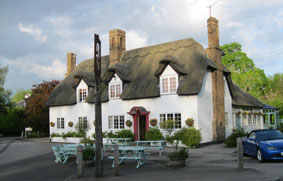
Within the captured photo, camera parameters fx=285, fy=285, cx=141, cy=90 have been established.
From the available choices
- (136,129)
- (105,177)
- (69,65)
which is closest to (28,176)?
(105,177)

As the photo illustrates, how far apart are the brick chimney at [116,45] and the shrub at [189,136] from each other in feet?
36.8

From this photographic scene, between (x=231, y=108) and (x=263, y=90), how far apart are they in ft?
101

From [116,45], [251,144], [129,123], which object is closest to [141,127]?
[129,123]

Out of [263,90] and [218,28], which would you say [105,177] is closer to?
[218,28]

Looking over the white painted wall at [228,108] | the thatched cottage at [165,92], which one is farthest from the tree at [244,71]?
the white painted wall at [228,108]

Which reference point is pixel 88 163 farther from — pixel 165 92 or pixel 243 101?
pixel 243 101

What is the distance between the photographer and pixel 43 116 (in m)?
35.5

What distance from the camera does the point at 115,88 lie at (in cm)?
2570

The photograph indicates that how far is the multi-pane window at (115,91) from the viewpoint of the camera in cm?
2545

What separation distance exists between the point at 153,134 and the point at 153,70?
225 inches

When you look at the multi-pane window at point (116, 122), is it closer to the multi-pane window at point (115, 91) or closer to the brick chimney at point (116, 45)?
the multi-pane window at point (115, 91)

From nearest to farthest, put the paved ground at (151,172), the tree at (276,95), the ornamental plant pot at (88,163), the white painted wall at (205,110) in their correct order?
1. the paved ground at (151,172)
2. the ornamental plant pot at (88,163)
3. the white painted wall at (205,110)
4. the tree at (276,95)

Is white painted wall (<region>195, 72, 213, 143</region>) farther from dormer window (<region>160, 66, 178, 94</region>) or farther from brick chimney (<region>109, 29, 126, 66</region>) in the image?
brick chimney (<region>109, 29, 126, 66</region>)

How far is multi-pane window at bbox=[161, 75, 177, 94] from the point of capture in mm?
22016
